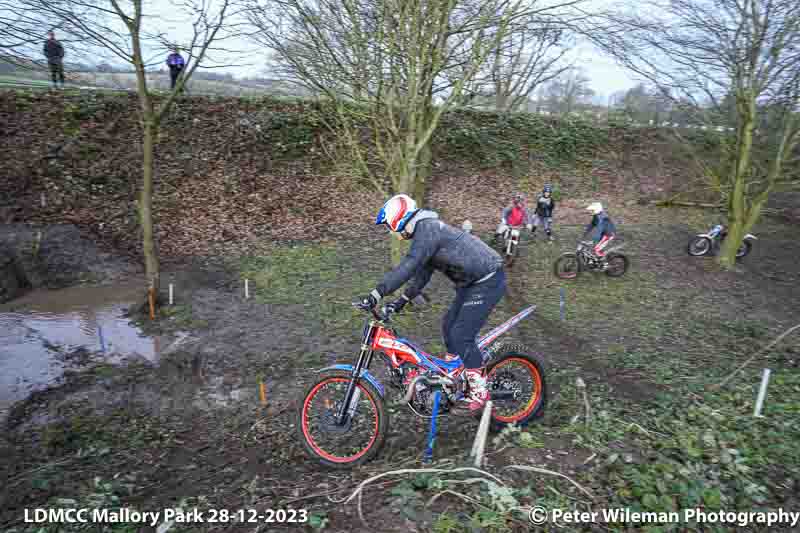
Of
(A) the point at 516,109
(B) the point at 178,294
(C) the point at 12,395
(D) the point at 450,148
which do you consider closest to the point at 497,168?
(D) the point at 450,148

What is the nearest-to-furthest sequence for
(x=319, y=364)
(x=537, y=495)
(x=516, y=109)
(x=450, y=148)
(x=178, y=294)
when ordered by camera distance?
(x=537, y=495), (x=319, y=364), (x=178, y=294), (x=450, y=148), (x=516, y=109)

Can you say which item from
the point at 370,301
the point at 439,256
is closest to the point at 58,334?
the point at 370,301

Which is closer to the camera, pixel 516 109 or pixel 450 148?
pixel 450 148

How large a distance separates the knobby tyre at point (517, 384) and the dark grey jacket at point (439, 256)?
37.9 inches

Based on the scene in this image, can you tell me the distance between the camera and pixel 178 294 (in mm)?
9695

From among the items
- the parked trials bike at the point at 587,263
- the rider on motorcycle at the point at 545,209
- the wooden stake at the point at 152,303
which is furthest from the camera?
the rider on motorcycle at the point at 545,209

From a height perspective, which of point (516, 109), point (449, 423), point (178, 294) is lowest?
point (178, 294)

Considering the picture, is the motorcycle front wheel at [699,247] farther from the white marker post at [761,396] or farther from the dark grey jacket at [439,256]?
the dark grey jacket at [439,256]

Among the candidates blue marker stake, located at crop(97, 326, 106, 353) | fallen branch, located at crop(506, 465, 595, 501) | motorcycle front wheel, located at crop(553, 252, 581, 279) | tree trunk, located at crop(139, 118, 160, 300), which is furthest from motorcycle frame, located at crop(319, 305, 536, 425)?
motorcycle front wheel, located at crop(553, 252, 581, 279)

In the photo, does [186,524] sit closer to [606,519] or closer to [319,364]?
[606,519]

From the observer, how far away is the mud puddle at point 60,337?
6.44 m

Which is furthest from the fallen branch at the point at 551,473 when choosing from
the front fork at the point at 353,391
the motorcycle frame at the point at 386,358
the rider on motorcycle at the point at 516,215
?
the rider on motorcycle at the point at 516,215

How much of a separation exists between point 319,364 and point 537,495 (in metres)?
3.96

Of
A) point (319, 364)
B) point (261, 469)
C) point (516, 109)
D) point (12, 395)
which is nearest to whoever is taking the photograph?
point (261, 469)
